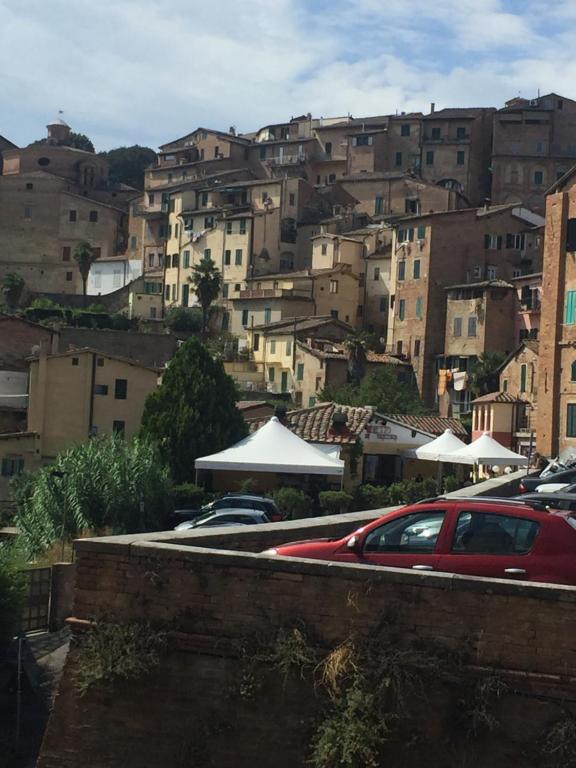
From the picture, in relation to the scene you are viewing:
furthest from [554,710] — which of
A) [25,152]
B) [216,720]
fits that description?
[25,152]

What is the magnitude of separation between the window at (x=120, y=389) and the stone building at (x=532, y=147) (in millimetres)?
61856

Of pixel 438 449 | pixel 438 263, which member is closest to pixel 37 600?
pixel 438 449

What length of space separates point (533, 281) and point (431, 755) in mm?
66729

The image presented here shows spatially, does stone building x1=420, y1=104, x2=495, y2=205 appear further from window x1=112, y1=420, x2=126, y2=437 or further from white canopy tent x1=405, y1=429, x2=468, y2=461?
white canopy tent x1=405, y1=429, x2=468, y2=461

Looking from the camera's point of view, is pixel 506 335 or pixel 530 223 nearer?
pixel 506 335

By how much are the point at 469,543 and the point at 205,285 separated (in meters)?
78.7

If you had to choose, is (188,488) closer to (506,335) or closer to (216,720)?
(216,720)

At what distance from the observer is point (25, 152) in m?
122

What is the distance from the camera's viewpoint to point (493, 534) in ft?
33.5

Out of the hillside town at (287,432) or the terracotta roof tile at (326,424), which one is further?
the terracotta roof tile at (326,424)

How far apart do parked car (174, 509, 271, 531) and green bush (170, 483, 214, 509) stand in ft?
16.1

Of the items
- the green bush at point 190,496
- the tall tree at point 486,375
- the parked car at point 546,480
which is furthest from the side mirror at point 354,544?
the tall tree at point 486,375

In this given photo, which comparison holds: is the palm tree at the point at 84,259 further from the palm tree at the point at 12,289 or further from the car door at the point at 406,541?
the car door at the point at 406,541

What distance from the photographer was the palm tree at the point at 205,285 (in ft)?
290
